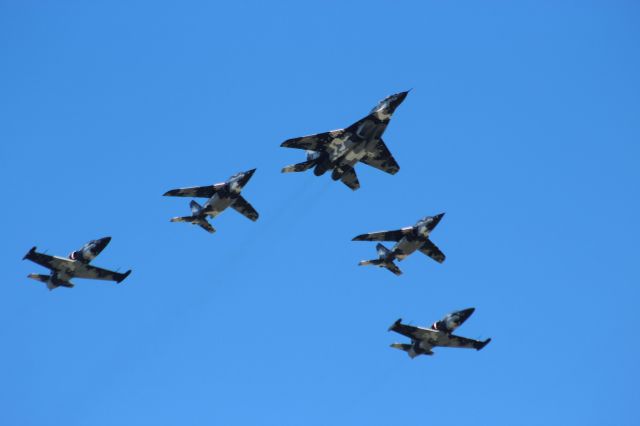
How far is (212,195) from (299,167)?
9.62 meters

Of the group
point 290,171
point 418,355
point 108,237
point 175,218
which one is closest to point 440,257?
point 418,355

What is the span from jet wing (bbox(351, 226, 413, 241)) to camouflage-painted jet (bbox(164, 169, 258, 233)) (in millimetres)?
12679

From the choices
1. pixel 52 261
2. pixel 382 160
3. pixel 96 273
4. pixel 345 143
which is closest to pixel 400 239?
pixel 382 160

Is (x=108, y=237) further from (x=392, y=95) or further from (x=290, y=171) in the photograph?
(x=392, y=95)

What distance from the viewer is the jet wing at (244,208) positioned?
332ft

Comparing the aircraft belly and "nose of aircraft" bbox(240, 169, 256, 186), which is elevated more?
"nose of aircraft" bbox(240, 169, 256, 186)

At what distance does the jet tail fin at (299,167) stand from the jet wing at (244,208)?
31.2 ft

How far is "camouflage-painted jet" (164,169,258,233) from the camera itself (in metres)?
94.9

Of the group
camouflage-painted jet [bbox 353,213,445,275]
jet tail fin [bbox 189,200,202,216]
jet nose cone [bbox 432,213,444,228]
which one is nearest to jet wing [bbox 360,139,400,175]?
camouflage-painted jet [bbox 353,213,445,275]

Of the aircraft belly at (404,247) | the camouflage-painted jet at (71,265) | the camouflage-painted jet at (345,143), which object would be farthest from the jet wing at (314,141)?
the camouflage-painted jet at (71,265)

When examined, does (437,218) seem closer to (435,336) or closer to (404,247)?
(404,247)

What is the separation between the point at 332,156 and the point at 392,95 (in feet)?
26.2

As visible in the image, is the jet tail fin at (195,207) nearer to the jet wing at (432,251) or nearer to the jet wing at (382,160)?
the jet wing at (382,160)

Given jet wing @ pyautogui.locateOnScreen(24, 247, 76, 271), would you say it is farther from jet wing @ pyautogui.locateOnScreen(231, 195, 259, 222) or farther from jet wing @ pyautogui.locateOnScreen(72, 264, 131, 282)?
jet wing @ pyautogui.locateOnScreen(231, 195, 259, 222)
